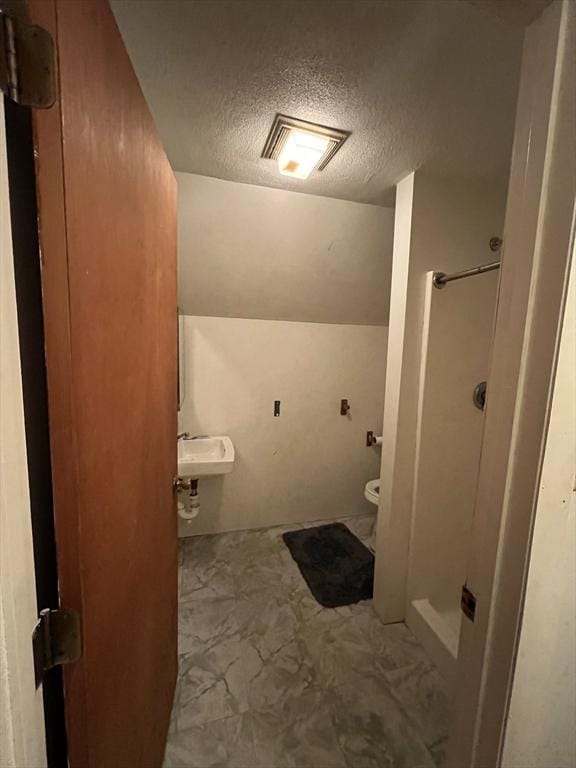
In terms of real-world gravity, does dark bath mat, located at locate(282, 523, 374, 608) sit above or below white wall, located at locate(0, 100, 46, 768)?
below

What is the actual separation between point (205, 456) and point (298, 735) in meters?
1.55

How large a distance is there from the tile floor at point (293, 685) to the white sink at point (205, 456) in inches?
28.2

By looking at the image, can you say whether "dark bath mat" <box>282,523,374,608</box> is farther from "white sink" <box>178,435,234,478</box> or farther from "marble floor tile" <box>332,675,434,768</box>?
"white sink" <box>178,435,234,478</box>

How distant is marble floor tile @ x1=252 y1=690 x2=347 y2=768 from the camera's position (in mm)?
1172

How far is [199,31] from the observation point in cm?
92

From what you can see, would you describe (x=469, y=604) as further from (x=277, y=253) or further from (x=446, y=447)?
(x=277, y=253)

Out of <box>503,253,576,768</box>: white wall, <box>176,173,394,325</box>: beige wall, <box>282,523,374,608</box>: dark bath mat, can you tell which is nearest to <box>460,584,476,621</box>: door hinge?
<box>503,253,576,768</box>: white wall

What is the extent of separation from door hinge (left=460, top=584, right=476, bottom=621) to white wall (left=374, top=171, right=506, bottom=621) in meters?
1.02

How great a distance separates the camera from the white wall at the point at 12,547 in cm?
42

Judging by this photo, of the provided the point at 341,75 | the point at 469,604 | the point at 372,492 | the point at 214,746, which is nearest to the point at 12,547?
the point at 469,604

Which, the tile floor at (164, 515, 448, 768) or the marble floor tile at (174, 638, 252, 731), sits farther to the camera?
the marble floor tile at (174, 638, 252, 731)

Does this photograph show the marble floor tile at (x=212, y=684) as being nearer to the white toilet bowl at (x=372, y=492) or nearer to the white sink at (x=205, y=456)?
the white sink at (x=205, y=456)

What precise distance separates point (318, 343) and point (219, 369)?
33.4 inches

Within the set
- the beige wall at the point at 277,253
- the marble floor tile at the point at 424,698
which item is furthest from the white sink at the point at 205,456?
the marble floor tile at the point at 424,698
